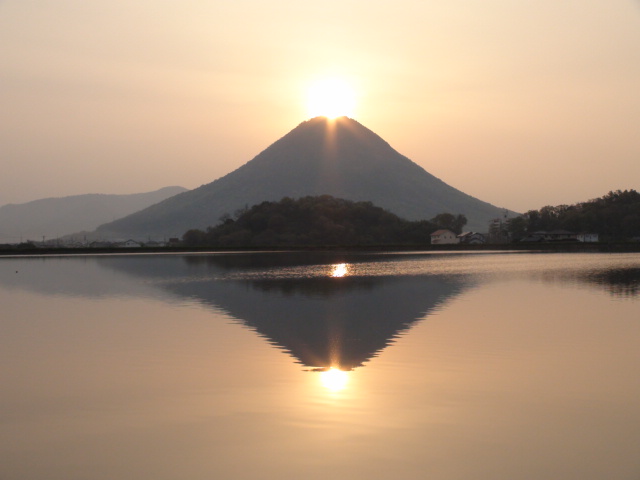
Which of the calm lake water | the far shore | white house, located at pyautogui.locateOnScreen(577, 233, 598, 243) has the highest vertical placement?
white house, located at pyautogui.locateOnScreen(577, 233, 598, 243)

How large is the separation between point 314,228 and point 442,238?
2978 centimetres

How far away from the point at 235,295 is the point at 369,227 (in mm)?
120455

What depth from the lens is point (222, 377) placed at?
14805 millimetres

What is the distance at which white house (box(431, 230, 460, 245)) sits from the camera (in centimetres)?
15460

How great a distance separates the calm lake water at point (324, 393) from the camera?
30.9ft

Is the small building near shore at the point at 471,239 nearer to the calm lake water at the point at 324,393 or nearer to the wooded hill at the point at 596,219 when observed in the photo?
the wooded hill at the point at 596,219

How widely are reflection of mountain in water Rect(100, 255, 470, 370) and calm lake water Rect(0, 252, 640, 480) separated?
178 mm

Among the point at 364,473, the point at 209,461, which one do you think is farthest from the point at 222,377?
the point at 364,473

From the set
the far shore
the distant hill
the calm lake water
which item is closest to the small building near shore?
the distant hill

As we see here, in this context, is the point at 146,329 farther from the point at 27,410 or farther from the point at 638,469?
the point at 638,469

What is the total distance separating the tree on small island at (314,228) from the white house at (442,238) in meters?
1.28

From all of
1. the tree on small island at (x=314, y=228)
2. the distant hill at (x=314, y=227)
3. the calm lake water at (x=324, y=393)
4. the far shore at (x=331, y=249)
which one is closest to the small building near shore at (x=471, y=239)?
the distant hill at (x=314, y=227)

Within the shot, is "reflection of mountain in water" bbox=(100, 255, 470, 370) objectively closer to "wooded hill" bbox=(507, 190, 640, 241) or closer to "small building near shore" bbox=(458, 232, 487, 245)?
"wooded hill" bbox=(507, 190, 640, 241)

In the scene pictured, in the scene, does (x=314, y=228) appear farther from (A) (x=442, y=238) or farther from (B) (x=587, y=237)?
(B) (x=587, y=237)
